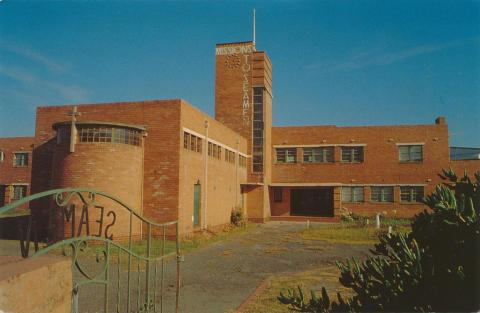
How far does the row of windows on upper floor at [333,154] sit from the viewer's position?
32344mm

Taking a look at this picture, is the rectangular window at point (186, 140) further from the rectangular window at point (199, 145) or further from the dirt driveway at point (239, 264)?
the dirt driveway at point (239, 264)

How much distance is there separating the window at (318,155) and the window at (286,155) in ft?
3.09

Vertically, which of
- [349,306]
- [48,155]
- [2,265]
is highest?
[48,155]

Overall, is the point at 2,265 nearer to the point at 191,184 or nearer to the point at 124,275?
the point at 124,275

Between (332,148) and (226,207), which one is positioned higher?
(332,148)

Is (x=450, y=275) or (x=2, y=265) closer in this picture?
(x=2, y=265)

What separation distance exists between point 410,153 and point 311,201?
33.4 ft

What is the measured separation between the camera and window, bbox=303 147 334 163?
33.6 metres

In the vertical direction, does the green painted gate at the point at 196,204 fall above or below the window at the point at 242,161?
below

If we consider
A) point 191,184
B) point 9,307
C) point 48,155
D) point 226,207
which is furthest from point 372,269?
point 226,207

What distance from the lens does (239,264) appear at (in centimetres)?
1306

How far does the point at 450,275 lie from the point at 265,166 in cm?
2901

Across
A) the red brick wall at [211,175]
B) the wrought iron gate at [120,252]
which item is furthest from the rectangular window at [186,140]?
the wrought iron gate at [120,252]

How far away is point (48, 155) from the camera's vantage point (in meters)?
20.1
